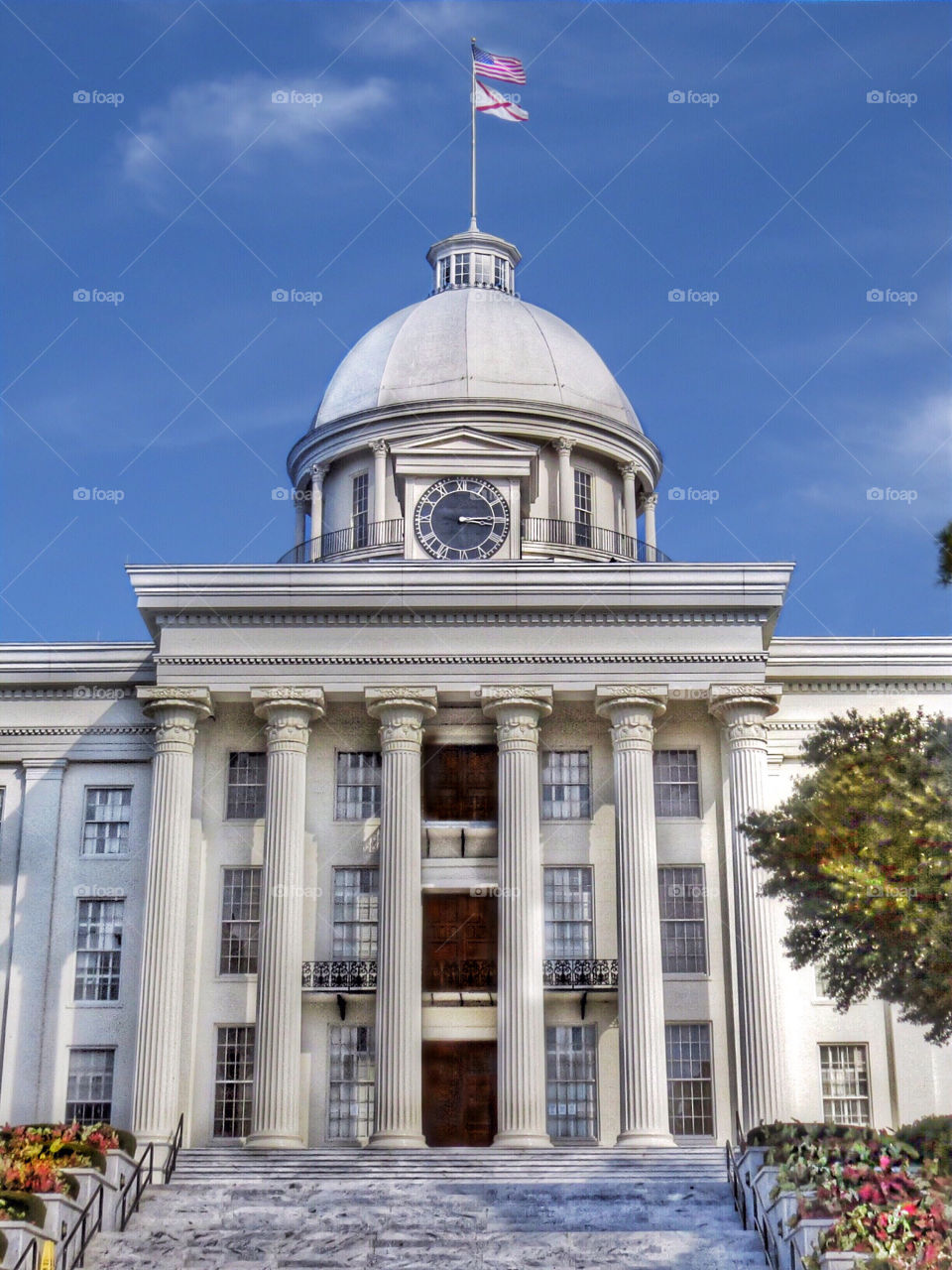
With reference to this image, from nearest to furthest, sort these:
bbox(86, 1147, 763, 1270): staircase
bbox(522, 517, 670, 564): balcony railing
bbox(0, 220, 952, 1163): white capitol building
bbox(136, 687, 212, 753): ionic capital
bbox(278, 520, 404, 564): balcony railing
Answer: bbox(86, 1147, 763, 1270): staircase
bbox(0, 220, 952, 1163): white capitol building
bbox(136, 687, 212, 753): ionic capital
bbox(522, 517, 670, 564): balcony railing
bbox(278, 520, 404, 564): balcony railing

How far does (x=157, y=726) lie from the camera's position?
38.8 meters

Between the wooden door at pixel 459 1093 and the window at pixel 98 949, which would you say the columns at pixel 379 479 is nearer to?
the window at pixel 98 949

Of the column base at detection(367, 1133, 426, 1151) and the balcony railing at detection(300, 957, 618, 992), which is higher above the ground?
the balcony railing at detection(300, 957, 618, 992)

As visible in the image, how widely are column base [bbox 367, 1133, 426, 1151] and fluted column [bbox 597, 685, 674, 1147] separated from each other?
4.08 metres

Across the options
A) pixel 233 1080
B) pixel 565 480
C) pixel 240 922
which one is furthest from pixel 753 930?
pixel 565 480

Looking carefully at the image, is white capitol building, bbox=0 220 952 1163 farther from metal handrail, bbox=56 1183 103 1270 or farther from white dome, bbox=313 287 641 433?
white dome, bbox=313 287 641 433

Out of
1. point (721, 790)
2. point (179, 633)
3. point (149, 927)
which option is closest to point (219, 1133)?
point (149, 927)

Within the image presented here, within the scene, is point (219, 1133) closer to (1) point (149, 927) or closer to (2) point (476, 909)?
(1) point (149, 927)

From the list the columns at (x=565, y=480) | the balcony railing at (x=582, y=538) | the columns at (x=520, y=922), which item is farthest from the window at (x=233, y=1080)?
the columns at (x=565, y=480)

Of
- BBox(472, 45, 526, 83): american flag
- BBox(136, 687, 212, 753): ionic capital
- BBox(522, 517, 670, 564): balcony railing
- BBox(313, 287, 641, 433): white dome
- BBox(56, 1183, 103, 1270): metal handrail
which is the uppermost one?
BBox(472, 45, 526, 83): american flag

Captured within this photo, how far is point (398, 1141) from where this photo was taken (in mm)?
35312

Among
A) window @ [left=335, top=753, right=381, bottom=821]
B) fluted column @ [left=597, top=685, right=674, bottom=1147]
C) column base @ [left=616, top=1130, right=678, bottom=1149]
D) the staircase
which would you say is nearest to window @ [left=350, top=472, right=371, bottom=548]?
window @ [left=335, top=753, right=381, bottom=821]

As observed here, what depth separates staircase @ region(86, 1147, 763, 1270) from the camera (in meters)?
26.2

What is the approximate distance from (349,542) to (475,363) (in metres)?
6.38
